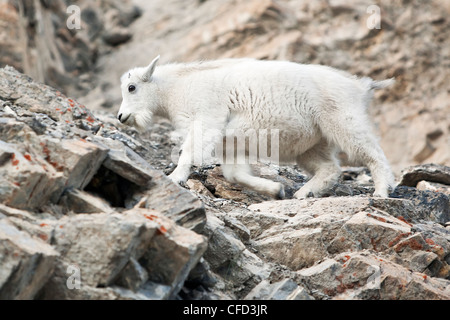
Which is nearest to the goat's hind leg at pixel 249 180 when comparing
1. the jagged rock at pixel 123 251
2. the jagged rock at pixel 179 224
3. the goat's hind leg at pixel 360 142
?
the jagged rock at pixel 179 224

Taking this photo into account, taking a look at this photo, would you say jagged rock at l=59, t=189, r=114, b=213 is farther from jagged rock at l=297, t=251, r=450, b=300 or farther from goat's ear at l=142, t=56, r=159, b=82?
goat's ear at l=142, t=56, r=159, b=82

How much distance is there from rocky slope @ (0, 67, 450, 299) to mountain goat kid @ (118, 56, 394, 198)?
705 millimetres

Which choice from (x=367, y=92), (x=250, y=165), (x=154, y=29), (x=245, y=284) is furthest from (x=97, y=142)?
(x=154, y=29)

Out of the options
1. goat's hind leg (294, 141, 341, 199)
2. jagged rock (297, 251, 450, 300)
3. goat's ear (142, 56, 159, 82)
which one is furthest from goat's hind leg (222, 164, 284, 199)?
jagged rock (297, 251, 450, 300)

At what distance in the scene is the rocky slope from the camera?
15.6 feet

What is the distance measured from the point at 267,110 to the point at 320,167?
1234 mm

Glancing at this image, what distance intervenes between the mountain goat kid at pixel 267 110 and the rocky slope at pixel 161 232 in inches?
27.8

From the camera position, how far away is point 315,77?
865 centimetres

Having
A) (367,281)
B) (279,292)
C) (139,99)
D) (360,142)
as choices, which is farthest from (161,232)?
(360,142)

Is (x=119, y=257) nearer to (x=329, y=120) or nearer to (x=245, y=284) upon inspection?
(x=245, y=284)

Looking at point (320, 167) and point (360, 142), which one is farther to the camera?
point (320, 167)

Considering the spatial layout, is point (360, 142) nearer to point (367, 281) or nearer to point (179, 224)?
point (367, 281)

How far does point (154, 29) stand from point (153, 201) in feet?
44.2

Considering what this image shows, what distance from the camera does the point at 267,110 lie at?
27.3ft
